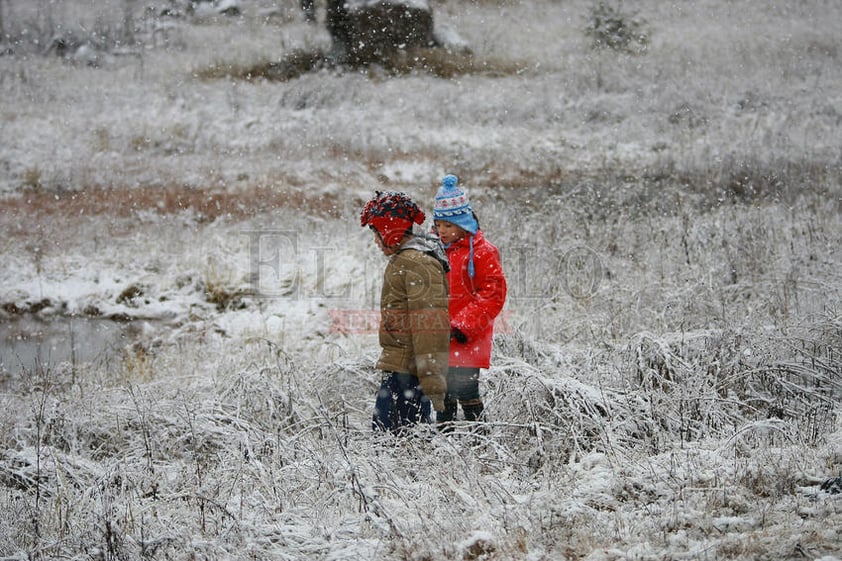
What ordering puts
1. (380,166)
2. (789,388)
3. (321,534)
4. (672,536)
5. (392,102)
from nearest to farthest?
1. (672,536)
2. (321,534)
3. (789,388)
4. (380,166)
5. (392,102)

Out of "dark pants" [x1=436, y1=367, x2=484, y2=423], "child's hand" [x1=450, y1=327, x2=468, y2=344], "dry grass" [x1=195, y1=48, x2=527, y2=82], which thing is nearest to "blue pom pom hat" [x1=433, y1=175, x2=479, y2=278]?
"child's hand" [x1=450, y1=327, x2=468, y2=344]

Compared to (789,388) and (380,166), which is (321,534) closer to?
(789,388)

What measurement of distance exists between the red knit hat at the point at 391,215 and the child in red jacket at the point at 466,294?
213 millimetres

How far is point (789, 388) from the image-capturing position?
402 cm

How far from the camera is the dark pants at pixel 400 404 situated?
364 cm

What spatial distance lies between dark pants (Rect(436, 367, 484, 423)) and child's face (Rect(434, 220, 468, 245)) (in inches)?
28.5

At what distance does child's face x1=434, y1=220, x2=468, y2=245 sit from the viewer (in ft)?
12.3

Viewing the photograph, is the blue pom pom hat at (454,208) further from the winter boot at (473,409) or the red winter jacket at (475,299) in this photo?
the winter boot at (473,409)

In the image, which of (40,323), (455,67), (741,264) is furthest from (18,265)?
(455,67)

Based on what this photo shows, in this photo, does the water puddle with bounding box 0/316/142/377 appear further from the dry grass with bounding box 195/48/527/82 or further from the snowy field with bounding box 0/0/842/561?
the dry grass with bounding box 195/48/527/82

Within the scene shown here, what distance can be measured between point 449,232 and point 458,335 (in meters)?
0.58

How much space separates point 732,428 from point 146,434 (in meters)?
3.42

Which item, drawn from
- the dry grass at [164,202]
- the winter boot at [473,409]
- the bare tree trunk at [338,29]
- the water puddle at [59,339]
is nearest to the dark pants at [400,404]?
the winter boot at [473,409]

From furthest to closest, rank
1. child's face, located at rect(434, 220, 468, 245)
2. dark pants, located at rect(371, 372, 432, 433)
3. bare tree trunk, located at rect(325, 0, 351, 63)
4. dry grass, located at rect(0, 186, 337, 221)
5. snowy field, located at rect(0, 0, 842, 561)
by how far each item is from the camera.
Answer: bare tree trunk, located at rect(325, 0, 351, 63)
dry grass, located at rect(0, 186, 337, 221)
child's face, located at rect(434, 220, 468, 245)
dark pants, located at rect(371, 372, 432, 433)
snowy field, located at rect(0, 0, 842, 561)
